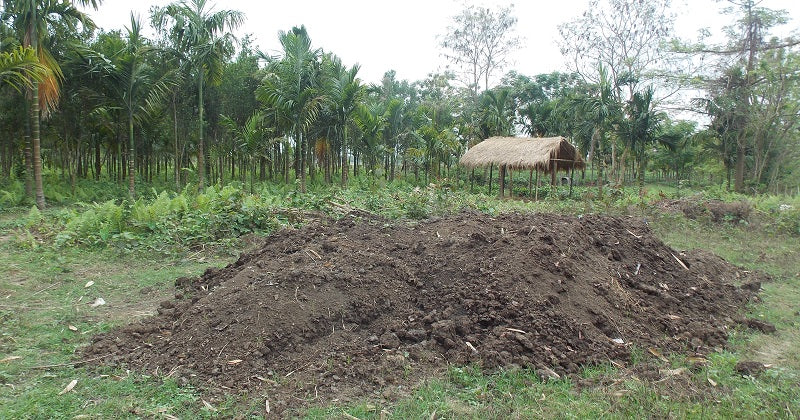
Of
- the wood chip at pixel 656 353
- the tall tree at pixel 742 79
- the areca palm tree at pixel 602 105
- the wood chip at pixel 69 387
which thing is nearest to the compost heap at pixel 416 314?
the wood chip at pixel 656 353

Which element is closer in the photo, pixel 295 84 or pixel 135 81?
pixel 135 81

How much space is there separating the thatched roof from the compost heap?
1421cm

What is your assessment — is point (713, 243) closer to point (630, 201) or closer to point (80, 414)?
point (630, 201)

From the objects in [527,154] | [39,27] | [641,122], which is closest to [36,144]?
[39,27]

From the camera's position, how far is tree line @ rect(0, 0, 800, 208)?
13922 mm

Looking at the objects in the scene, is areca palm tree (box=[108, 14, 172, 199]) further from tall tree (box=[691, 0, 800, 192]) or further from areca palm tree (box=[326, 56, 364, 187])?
tall tree (box=[691, 0, 800, 192])

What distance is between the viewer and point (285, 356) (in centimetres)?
364

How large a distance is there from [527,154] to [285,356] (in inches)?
714

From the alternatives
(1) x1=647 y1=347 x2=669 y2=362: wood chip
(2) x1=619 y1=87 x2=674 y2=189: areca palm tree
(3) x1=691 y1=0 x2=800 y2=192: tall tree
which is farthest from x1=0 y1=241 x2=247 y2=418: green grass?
(3) x1=691 y1=0 x2=800 y2=192: tall tree

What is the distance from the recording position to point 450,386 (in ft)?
10.8

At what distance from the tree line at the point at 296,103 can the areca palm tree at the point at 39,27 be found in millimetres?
41

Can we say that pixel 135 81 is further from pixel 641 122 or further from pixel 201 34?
pixel 641 122

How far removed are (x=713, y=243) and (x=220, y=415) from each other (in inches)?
409

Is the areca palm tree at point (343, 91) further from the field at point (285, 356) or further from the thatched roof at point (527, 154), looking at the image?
the field at point (285, 356)
